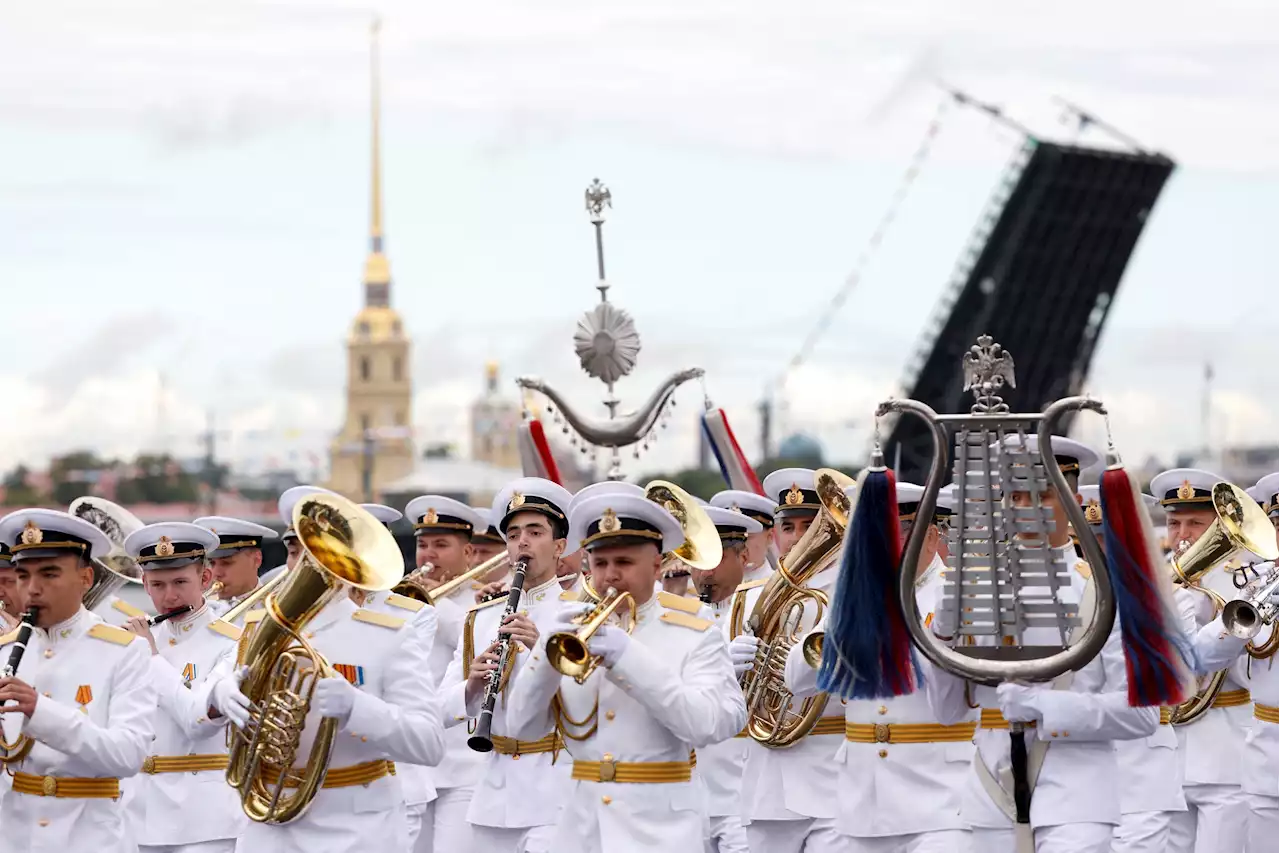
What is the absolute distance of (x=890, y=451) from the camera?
166ft

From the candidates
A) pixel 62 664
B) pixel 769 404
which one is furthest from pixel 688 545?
pixel 769 404

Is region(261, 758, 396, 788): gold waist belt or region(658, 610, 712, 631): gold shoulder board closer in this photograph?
region(261, 758, 396, 788): gold waist belt

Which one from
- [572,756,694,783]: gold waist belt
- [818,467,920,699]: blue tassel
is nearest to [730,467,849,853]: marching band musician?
[572,756,694,783]: gold waist belt

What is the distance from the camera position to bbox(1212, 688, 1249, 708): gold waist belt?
12555mm

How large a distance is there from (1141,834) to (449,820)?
3.41 m

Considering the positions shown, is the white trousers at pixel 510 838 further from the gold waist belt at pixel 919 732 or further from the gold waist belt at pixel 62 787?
the gold waist belt at pixel 62 787

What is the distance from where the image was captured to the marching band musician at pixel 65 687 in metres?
9.79

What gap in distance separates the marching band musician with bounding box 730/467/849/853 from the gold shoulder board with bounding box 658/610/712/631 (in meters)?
1.70

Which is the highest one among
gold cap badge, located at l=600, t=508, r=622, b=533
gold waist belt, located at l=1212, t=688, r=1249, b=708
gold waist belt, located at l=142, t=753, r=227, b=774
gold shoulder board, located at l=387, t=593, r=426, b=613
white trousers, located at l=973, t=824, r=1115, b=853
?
gold cap badge, located at l=600, t=508, r=622, b=533

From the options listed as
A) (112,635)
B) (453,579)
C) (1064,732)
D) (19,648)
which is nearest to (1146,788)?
(1064,732)

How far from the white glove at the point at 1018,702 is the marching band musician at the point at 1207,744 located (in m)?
3.30

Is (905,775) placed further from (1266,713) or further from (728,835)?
(1266,713)

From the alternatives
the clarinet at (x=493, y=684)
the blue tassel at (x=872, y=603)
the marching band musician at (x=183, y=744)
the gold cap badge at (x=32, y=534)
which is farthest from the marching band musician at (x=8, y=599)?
the blue tassel at (x=872, y=603)

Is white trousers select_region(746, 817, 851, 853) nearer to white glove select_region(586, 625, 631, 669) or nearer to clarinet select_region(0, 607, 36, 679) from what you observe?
white glove select_region(586, 625, 631, 669)
